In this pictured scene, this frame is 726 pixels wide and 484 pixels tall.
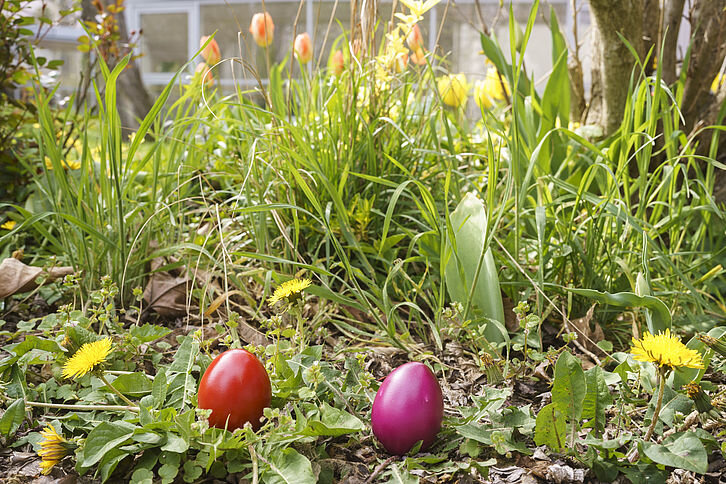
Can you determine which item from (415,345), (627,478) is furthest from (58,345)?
(627,478)

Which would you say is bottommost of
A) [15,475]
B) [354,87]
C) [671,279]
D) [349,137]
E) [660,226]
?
[15,475]

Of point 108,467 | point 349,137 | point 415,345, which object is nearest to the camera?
point 108,467

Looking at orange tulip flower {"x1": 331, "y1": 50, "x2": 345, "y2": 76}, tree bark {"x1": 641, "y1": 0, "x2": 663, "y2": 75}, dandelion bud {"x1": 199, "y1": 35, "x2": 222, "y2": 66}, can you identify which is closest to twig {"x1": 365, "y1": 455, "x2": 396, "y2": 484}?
dandelion bud {"x1": 199, "y1": 35, "x2": 222, "y2": 66}

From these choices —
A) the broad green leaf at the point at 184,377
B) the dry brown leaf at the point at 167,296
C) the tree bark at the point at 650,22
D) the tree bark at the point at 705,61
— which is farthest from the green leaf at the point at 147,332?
the tree bark at the point at 650,22

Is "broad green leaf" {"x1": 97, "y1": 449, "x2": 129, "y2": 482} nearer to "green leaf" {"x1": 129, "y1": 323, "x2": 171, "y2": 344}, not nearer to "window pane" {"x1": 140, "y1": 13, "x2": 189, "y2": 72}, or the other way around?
"green leaf" {"x1": 129, "y1": 323, "x2": 171, "y2": 344}

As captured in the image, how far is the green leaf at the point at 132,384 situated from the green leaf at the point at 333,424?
1.00 ft

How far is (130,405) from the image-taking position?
882 mm

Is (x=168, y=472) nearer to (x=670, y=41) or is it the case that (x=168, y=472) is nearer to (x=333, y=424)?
(x=333, y=424)

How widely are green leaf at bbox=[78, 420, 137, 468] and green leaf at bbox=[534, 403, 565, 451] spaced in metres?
0.51

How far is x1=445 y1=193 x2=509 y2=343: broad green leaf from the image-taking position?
1148 millimetres

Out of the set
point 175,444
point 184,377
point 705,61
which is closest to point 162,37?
point 705,61

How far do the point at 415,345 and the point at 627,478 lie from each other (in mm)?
467

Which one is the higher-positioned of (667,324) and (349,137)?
(349,137)

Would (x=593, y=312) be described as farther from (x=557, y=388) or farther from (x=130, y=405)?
(x=130, y=405)
